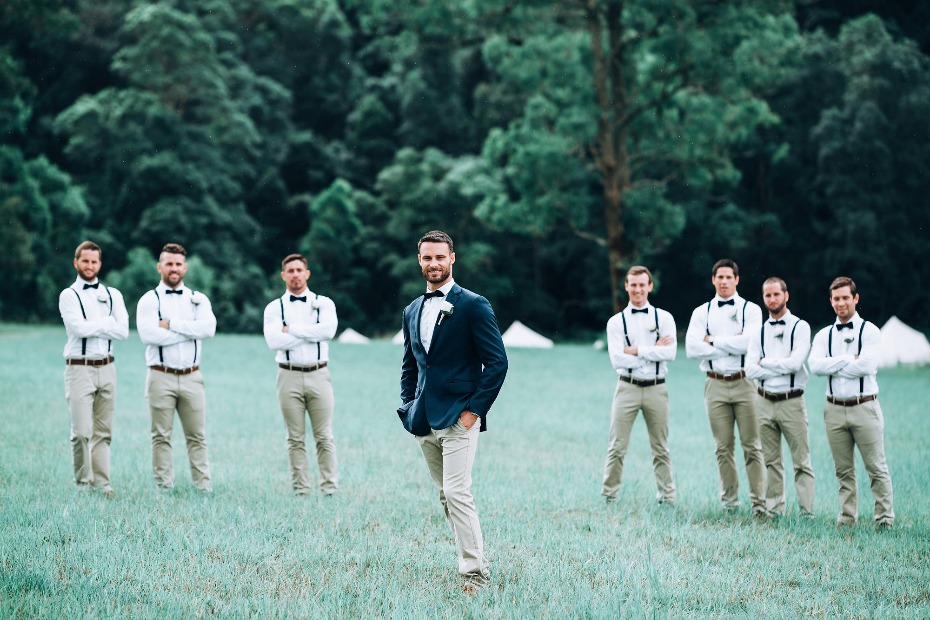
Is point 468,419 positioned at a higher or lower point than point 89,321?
lower

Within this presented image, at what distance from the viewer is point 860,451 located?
27.5 feet

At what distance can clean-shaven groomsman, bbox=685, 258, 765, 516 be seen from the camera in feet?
29.6

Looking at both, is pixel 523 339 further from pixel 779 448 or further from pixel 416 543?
pixel 416 543

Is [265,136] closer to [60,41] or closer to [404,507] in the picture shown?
[60,41]

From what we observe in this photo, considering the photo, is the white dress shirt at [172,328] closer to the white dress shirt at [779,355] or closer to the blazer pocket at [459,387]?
the blazer pocket at [459,387]

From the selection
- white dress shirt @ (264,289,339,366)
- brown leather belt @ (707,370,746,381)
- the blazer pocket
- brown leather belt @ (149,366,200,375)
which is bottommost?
brown leather belt @ (707,370,746,381)

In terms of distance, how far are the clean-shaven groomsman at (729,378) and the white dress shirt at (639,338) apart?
0.31 metres

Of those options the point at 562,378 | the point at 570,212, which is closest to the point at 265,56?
the point at 570,212

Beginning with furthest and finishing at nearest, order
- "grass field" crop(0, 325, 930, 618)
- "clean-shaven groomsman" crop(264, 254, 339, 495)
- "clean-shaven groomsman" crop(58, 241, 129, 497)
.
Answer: "clean-shaven groomsman" crop(264, 254, 339, 495) → "clean-shaven groomsman" crop(58, 241, 129, 497) → "grass field" crop(0, 325, 930, 618)

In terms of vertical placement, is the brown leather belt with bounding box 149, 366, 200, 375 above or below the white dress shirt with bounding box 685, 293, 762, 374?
below

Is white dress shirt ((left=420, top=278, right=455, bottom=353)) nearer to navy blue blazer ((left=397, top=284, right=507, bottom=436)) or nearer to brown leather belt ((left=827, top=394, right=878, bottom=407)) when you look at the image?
navy blue blazer ((left=397, top=284, right=507, bottom=436))

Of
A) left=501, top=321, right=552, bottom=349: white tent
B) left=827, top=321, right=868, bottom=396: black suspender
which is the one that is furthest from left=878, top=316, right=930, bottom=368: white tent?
left=827, top=321, right=868, bottom=396: black suspender

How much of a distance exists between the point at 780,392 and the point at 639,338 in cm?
146

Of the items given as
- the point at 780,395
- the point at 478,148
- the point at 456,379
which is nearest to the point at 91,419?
the point at 456,379
